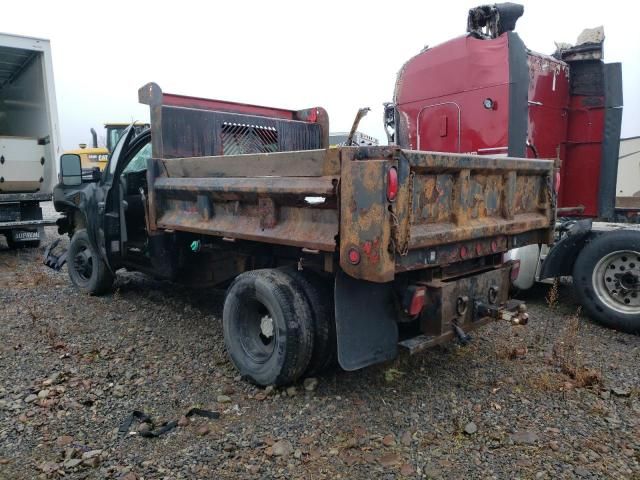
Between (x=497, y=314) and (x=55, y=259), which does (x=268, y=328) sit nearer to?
(x=497, y=314)

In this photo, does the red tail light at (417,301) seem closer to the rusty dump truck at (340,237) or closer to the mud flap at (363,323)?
the rusty dump truck at (340,237)

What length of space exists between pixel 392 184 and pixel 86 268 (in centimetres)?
470

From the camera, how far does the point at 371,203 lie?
9.21 ft

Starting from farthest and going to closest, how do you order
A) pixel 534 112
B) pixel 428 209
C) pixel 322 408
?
pixel 534 112 → pixel 322 408 → pixel 428 209

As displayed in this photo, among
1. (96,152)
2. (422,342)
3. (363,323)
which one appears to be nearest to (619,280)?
(422,342)

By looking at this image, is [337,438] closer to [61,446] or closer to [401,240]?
[401,240]

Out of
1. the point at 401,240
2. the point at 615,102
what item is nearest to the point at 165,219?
the point at 401,240

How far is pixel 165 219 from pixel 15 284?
3.47 m

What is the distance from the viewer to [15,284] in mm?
6789

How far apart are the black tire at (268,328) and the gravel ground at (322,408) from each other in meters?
0.18

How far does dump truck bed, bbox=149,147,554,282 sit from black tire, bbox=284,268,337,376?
33 centimetres

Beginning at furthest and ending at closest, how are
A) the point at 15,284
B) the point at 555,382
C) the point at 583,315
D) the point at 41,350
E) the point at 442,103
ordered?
the point at 15,284
the point at 442,103
the point at 583,315
the point at 41,350
the point at 555,382

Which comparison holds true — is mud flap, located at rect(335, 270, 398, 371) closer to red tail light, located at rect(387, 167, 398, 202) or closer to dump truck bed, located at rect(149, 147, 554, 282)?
dump truck bed, located at rect(149, 147, 554, 282)

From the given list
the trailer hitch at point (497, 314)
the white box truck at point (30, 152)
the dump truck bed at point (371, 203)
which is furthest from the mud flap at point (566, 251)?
the white box truck at point (30, 152)
